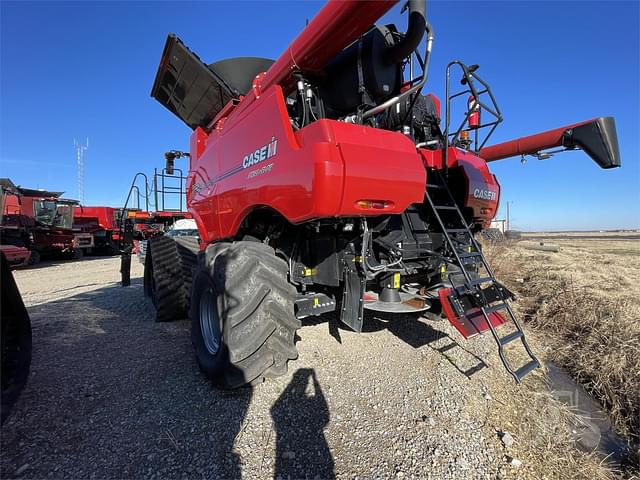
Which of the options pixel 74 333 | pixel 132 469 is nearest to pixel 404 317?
pixel 132 469

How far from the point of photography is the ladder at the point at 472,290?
264cm

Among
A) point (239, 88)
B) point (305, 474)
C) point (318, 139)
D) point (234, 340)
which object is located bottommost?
point (305, 474)

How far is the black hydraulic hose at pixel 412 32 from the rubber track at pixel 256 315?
1.72 metres

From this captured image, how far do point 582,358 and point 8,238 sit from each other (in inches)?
635

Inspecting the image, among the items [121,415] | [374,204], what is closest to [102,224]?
[121,415]

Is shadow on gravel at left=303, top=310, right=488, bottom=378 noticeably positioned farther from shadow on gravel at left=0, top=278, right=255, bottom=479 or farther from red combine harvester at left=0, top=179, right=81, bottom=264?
red combine harvester at left=0, top=179, right=81, bottom=264

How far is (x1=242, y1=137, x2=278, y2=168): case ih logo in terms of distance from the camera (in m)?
2.48

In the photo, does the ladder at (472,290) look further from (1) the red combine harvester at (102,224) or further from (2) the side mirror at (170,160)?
(1) the red combine harvester at (102,224)

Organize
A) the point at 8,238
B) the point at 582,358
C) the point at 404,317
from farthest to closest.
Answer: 1. the point at 8,238
2. the point at 404,317
3. the point at 582,358

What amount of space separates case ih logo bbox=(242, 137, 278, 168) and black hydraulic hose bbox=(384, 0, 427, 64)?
102 centimetres

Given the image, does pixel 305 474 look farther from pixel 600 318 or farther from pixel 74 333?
pixel 600 318

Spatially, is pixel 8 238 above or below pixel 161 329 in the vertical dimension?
above

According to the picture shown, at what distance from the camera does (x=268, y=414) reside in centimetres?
235

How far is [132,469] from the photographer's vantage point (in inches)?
73.4
